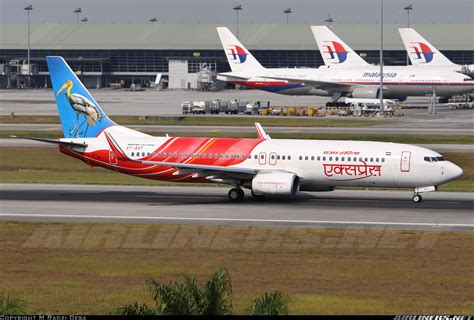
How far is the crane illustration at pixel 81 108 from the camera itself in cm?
5588

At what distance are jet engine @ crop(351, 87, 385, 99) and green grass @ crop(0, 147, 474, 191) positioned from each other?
65402 millimetres

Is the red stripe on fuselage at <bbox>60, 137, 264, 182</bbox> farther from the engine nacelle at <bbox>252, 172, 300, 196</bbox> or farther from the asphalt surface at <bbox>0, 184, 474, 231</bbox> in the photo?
the engine nacelle at <bbox>252, 172, 300, 196</bbox>

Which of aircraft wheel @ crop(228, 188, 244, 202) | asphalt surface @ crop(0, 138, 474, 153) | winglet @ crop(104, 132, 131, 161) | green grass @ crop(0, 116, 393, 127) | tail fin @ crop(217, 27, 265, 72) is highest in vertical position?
tail fin @ crop(217, 27, 265, 72)

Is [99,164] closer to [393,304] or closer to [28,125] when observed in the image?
[393,304]

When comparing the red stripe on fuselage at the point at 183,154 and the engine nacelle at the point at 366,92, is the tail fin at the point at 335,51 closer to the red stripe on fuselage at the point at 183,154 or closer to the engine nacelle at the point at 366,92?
the engine nacelle at the point at 366,92

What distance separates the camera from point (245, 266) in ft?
115

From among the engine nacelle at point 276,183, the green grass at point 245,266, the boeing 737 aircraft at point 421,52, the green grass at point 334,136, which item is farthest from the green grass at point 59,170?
the boeing 737 aircraft at point 421,52

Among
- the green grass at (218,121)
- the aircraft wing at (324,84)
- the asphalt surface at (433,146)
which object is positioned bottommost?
the asphalt surface at (433,146)

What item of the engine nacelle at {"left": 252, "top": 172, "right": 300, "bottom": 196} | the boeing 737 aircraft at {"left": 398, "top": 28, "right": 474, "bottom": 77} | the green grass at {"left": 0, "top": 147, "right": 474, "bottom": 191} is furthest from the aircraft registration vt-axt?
the boeing 737 aircraft at {"left": 398, "top": 28, "right": 474, "bottom": 77}

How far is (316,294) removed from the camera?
101 ft

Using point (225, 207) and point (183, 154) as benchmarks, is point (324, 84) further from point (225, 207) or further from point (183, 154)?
point (225, 207)

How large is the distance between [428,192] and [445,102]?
336 ft

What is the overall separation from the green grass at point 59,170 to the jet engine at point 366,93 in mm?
65402

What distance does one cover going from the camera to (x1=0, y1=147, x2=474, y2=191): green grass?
199ft
